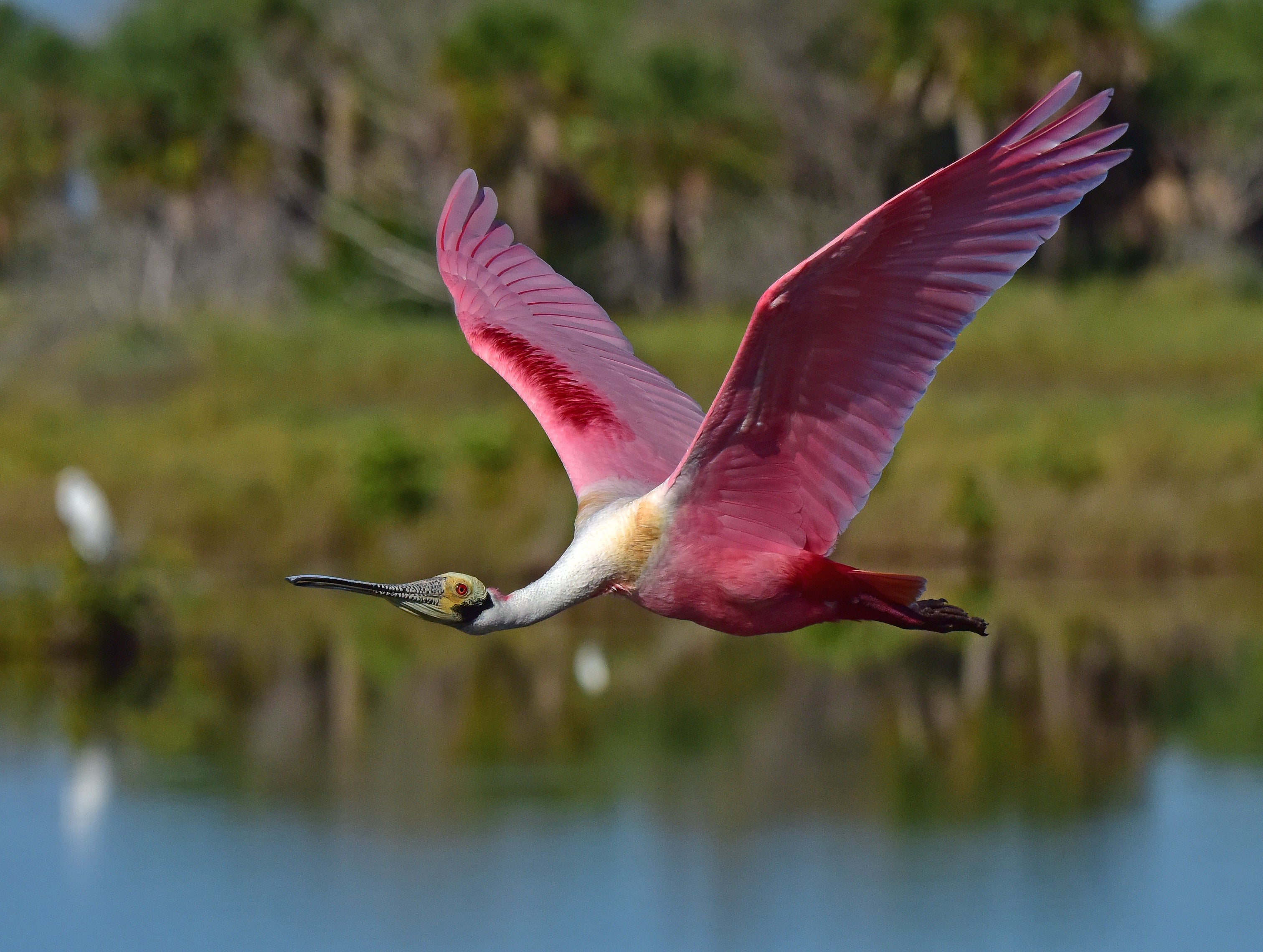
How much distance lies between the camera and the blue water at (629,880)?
782 inches

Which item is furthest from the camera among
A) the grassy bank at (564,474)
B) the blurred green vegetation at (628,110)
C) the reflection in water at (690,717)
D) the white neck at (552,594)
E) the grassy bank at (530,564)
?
the blurred green vegetation at (628,110)

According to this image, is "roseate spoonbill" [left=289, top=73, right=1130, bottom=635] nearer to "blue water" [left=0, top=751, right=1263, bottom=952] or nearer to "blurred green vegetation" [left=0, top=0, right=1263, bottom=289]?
"blue water" [left=0, top=751, right=1263, bottom=952]

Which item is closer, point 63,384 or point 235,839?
point 235,839

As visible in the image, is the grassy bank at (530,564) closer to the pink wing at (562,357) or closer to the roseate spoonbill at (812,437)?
the pink wing at (562,357)

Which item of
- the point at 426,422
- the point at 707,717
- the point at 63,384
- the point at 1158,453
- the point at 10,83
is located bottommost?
the point at 707,717

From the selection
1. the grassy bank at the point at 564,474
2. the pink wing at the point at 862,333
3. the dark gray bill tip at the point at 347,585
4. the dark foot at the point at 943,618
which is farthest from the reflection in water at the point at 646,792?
the dark gray bill tip at the point at 347,585

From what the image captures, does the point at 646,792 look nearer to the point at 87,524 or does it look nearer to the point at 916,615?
the point at 87,524

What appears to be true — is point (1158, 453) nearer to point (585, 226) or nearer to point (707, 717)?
point (707, 717)

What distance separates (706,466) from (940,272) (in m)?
0.91

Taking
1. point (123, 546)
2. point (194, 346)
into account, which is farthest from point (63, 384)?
point (123, 546)

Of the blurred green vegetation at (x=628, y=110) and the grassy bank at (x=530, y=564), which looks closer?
the grassy bank at (x=530, y=564)

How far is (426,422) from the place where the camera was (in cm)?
3212

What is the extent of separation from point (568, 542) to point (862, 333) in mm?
18356

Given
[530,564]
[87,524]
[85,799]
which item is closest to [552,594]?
Result: [87,524]
